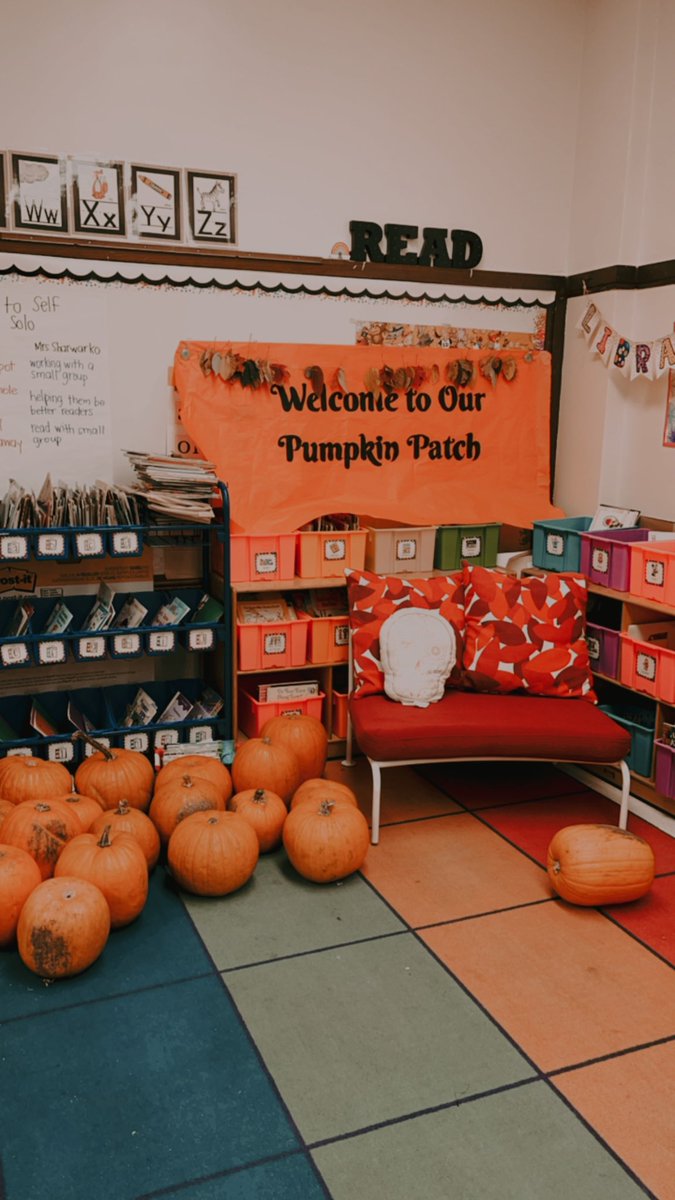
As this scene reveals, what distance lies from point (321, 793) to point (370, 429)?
1.97 m

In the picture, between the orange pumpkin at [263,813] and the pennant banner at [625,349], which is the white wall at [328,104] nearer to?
the pennant banner at [625,349]

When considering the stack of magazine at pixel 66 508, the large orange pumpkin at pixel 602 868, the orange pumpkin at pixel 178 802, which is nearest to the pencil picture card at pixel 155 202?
the stack of magazine at pixel 66 508

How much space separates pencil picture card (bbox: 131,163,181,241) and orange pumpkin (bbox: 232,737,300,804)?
2330mm

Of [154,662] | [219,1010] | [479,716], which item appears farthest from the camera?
[154,662]

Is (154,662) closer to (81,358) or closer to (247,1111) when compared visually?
(81,358)

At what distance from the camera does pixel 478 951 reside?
297 centimetres

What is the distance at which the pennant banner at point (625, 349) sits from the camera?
14.4ft

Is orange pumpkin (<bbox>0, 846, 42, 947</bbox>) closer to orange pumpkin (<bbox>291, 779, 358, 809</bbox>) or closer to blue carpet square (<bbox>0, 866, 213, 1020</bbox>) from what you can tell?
blue carpet square (<bbox>0, 866, 213, 1020</bbox>)

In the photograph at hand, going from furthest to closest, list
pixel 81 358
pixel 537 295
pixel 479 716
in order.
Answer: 1. pixel 537 295
2. pixel 81 358
3. pixel 479 716

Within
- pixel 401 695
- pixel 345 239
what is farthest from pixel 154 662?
pixel 345 239

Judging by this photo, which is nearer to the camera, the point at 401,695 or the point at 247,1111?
the point at 247,1111

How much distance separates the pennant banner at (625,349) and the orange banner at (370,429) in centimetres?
26

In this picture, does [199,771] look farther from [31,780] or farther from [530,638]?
[530,638]

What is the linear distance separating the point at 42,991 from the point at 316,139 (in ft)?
12.5
